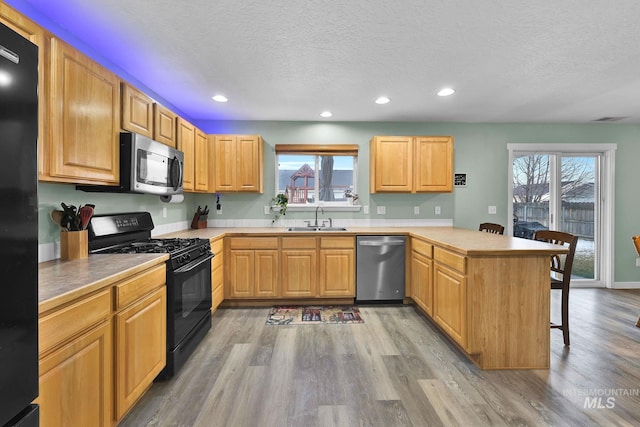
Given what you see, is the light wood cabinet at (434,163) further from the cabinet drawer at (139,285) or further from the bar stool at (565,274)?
the cabinet drawer at (139,285)

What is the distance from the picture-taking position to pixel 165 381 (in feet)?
6.99

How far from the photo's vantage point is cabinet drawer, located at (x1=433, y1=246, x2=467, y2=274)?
2377 millimetres

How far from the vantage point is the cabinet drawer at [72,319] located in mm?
1117

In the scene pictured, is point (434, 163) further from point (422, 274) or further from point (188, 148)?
point (188, 148)

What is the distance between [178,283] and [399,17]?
2.30m

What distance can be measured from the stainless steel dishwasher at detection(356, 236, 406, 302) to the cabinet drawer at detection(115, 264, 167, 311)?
2.22m

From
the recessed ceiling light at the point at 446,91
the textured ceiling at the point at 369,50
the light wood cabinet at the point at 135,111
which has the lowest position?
the light wood cabinet at the point at 135,111

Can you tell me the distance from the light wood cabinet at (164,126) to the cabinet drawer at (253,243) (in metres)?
1.24

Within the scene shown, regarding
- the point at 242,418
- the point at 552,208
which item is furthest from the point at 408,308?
the point at 552,208

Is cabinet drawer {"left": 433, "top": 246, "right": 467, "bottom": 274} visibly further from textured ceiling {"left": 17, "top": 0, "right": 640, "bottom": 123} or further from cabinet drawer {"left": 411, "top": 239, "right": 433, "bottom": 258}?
textured ceiling {"left": 17, "top": 0, "right": 640, "bottom": 123}

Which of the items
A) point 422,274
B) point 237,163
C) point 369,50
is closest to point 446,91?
point 369,50

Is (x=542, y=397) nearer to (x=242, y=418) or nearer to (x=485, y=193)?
(x=242, y=418)

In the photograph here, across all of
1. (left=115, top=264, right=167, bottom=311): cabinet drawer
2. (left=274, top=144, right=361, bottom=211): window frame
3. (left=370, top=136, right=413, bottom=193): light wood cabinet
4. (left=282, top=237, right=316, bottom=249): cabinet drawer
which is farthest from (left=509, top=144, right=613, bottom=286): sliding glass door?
(left=115, top=264, right=167, bottom=311): cabinet drawer

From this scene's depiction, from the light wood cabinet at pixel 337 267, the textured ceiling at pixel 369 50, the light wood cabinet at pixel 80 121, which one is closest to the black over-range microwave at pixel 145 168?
the light wood cabinet at pixel 80 121
